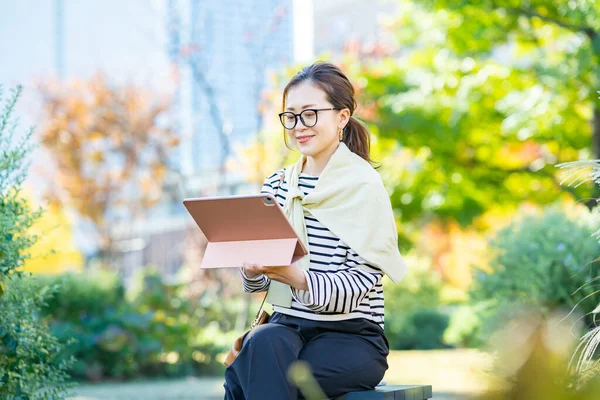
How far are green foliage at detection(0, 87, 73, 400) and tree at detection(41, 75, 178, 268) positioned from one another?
1354cm

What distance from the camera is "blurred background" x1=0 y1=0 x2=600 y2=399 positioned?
4.02 metres

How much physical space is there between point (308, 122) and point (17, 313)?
1546 millimetres

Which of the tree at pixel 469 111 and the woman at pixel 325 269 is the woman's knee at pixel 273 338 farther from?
the tree at pixel 469 111

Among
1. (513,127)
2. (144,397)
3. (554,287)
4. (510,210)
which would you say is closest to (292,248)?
(554,287)

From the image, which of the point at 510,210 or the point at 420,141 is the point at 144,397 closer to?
the point at 420,141

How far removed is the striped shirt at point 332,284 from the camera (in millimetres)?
2688

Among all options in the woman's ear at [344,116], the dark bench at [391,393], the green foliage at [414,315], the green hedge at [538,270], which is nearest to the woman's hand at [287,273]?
the dark bench at [391,393]

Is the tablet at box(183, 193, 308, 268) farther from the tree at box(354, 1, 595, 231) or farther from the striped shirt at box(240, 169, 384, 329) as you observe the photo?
the tree at box(354, 1, 595, 231)

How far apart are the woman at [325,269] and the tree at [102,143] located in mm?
14369

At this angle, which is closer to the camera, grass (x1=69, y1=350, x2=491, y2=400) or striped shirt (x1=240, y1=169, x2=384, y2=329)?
striped shirt (x1=240, y1=169, x2=384, y2=329)

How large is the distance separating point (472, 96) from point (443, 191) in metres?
1.31

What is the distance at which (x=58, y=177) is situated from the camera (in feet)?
62.4

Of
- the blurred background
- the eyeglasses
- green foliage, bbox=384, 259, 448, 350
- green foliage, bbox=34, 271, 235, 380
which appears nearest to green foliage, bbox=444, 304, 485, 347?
the blurred background

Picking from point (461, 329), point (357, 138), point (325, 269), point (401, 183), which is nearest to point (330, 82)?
point (357, 138)
